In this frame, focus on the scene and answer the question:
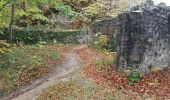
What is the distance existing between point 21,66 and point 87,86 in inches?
234

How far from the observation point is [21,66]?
23.5 meters

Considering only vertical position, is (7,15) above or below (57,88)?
above

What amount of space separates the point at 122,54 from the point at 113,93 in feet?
10.3

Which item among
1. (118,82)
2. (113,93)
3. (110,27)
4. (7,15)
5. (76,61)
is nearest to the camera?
(113,93)

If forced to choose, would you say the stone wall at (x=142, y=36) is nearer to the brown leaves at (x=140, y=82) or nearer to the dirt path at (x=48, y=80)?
the brown leaves at (x=140, y=82)

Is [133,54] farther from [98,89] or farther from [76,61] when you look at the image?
[76,61]

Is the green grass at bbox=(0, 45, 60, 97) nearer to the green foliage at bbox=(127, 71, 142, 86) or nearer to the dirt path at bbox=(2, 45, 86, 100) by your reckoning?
the dirt path at bbox=(2, 45, 86, 100)

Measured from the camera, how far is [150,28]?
2072cm

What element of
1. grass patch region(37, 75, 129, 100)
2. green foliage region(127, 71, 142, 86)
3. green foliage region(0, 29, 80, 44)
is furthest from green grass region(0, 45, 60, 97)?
green foliage region(0, 29, 80, 44)

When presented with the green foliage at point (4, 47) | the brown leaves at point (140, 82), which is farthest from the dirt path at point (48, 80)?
the green foliage at point (4, 47)

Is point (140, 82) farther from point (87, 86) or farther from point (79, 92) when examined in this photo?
point (79, 92)

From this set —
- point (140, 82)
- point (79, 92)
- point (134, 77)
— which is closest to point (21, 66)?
point (79, 92)

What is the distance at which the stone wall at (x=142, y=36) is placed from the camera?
2056 cm

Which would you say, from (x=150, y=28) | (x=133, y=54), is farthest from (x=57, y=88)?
(x=150, y=28)
